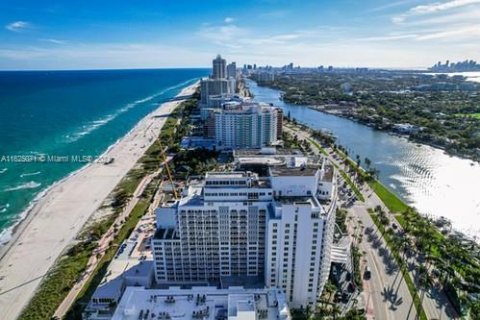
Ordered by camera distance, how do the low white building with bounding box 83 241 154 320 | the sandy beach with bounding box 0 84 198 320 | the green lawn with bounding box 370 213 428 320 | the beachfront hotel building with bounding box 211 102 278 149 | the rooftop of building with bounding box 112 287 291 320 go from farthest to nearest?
the beachfront hotel building with bounding box 211 102 278 149
the sandy beach with bounding box 0 84 198 320
the green lawn with bounding box 370 213 428 320
the low white building with bounding box 83 241 154 320
the rooftop of building with bounding box 112 287 291 320

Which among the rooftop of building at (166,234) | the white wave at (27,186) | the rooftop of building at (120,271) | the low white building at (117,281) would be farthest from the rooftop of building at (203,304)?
the white wave at (27,186)

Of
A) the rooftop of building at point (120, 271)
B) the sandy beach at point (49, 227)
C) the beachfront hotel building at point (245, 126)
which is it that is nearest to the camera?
the rooftop of building at point (120, 271)

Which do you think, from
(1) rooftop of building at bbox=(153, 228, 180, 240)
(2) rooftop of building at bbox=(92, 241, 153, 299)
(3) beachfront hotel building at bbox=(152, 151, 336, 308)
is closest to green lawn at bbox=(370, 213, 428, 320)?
(3) beachfront hotel building at bbox=(152, 151, 336, 308)

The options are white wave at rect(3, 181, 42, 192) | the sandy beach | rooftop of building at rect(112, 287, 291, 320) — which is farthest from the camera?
white wave at rect(3, 181, 42, 192)

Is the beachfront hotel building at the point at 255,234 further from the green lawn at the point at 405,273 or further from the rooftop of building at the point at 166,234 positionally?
the green lawn at the point at 405,273

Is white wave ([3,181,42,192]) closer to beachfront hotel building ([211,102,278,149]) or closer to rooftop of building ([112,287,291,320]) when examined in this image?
beachfront hotel building ([211,102,278,149])

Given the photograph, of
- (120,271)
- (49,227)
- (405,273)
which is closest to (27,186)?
(49,227)

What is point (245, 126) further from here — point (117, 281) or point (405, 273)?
point (117, 281)
